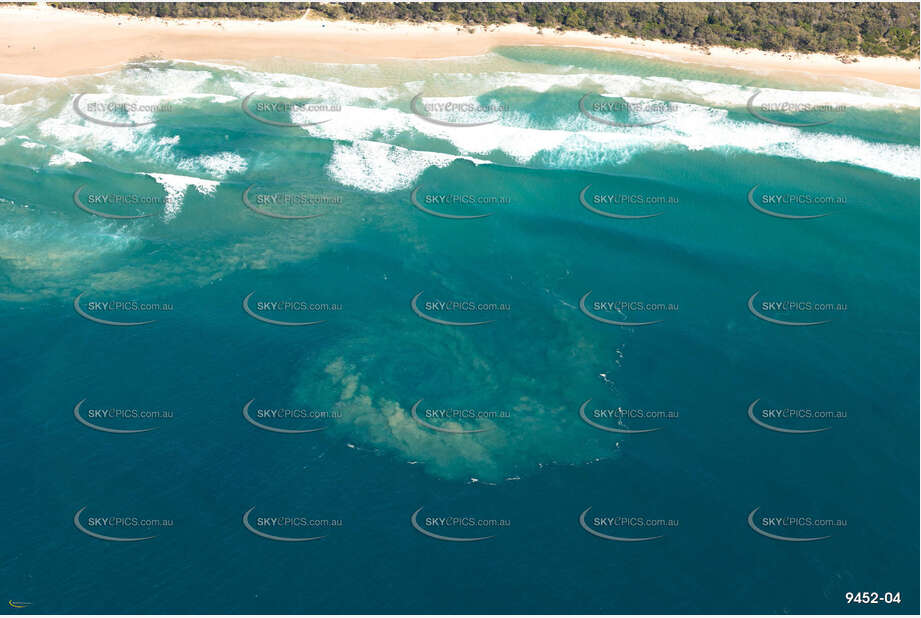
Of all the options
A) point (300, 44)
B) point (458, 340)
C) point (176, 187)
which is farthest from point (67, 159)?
point (458, 340)

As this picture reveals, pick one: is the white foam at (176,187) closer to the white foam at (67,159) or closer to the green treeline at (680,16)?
the white foam at (67,159)

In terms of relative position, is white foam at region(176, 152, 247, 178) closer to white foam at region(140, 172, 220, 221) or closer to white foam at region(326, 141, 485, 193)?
white foam at region(140, 172, 220, 221)

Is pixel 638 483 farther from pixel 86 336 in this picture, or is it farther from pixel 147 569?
pixel 86 336

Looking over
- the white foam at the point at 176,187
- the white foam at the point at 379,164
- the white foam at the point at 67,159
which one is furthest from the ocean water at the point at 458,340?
the white foam at the point at 67,159

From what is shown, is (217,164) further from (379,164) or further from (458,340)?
(458,340)

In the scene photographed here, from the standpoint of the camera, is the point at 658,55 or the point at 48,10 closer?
the point at 658,55

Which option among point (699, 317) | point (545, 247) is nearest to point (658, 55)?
point (545, 247)
